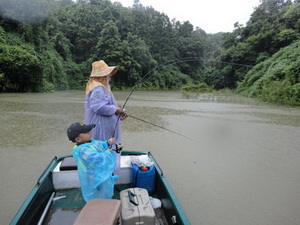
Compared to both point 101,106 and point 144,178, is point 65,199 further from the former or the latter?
point 101,106

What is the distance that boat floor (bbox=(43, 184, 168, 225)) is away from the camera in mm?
2129

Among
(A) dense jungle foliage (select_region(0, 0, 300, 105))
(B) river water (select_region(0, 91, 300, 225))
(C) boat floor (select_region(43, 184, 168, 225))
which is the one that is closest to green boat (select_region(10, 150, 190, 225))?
(C) boat floor (select_region(43, 184, 168, 225))

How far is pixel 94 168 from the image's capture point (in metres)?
1.80

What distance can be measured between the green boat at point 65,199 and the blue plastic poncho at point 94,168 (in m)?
0.29

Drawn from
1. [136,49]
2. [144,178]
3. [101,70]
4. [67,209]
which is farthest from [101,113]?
[136,49]

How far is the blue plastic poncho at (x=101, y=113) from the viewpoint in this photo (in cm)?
222

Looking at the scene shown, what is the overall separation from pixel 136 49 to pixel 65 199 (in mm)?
28370

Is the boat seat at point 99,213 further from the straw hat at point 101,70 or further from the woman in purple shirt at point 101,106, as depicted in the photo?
the straw hat at point 101,70

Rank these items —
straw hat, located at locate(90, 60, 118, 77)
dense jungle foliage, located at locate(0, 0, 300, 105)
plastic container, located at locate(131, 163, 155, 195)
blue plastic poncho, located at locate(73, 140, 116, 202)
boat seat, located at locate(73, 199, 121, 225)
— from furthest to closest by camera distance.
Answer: dense jungle foliage, located at locate(0, 0, 300, 105)
plastic container, located at locate(131, 163, 155, 195)
straw hat, located at locate(90, 60, 118, 77)
blue plastic poncho, located at locate(73, 140, 116, 202)
boat seat, located at locate(73, 199, 121, 225)

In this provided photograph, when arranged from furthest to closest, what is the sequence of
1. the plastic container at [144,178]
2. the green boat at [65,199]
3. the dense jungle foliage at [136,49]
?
the dense jungle foliage at [136,49], the plastic container at [144,178], the green boat at [65,199]

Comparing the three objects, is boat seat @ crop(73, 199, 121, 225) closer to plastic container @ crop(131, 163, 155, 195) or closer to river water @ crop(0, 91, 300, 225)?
plastic container @ crop(131, 163, 155, 195)

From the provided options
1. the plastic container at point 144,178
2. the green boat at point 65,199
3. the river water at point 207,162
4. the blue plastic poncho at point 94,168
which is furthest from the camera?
the river water at point 207,162

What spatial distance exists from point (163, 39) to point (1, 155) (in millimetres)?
34097

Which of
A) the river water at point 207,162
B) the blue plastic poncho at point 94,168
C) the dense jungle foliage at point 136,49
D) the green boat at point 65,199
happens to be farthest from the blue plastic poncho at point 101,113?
the dense jungle foliage at point 136,49
